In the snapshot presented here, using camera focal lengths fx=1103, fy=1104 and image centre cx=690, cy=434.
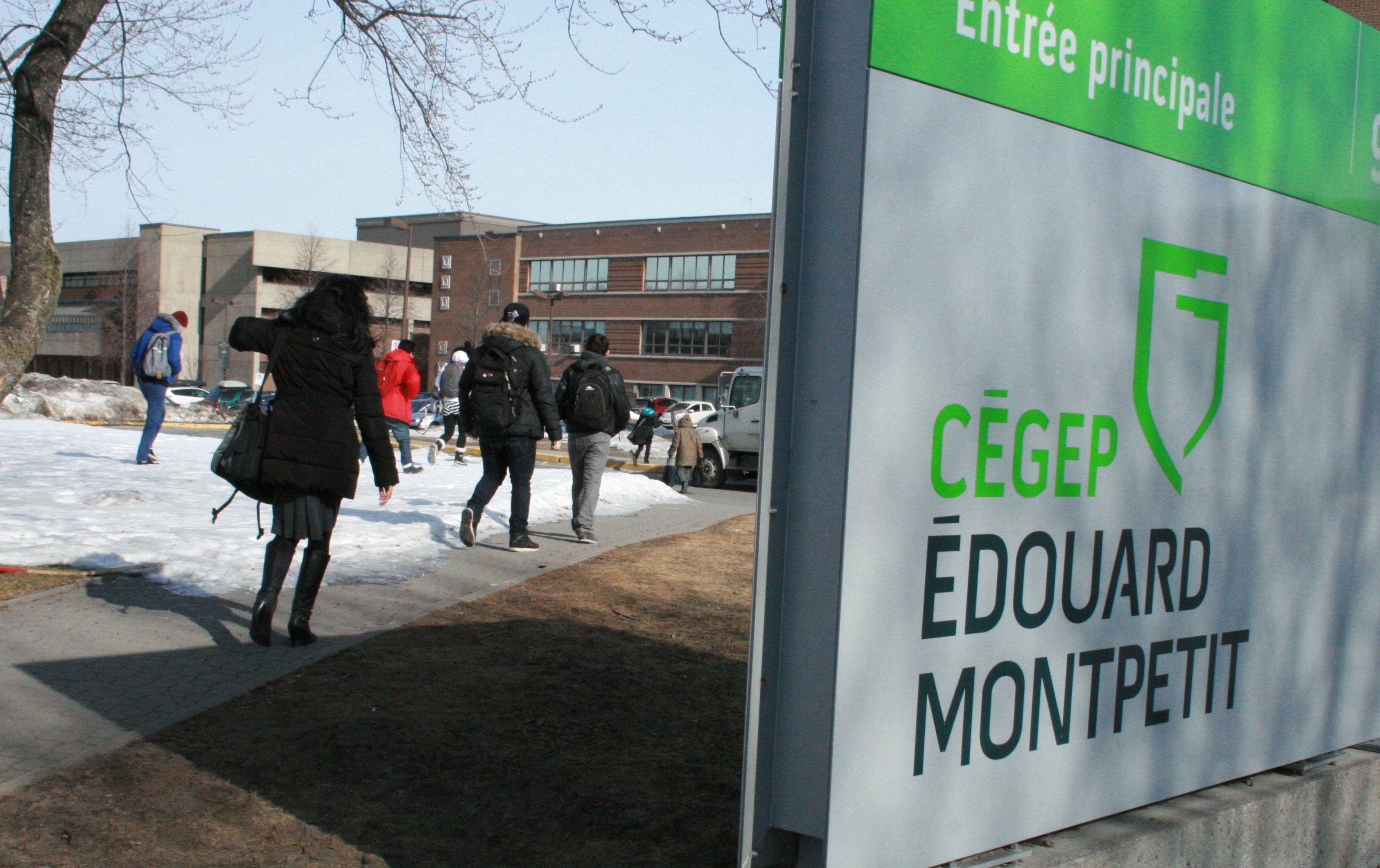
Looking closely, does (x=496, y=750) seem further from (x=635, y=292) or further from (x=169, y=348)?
(x=635, y=292)

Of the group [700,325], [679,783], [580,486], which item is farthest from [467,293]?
[679,783]

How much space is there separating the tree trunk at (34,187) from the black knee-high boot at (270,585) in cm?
338

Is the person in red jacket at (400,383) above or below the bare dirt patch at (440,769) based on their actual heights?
above

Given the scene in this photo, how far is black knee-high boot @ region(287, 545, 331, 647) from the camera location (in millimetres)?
5258

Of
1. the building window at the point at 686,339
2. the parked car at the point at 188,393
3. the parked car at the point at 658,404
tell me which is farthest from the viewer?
the building window at the point at 686,339

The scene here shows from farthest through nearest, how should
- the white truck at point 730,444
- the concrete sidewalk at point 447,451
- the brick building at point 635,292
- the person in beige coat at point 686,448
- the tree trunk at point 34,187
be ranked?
the brick building at point 635,292 < the concrete sidewalk at point 447,451 < the white truck at point 730,444 < the person in beige coat at point 686,448 < the tree trunk at point 34,187

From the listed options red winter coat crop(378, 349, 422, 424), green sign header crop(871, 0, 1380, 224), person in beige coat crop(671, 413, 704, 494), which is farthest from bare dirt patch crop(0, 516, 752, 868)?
person in beige coat crop(671, 413, 704, 494)

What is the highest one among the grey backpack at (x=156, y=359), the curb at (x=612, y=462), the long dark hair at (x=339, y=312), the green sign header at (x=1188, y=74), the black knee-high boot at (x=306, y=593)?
the green sign header at (x=1188, y=74)

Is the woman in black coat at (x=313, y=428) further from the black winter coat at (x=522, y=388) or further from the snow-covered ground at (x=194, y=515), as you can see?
the black winter coat at (x=522, y=388)

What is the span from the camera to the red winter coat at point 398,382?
38.9 feet

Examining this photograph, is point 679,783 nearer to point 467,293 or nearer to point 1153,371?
point 1153,371

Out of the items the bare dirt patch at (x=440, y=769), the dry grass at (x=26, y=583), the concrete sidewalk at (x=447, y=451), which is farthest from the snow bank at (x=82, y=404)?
the bare dirt patch at (x=440, y=769)

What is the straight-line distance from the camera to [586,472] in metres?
9.02

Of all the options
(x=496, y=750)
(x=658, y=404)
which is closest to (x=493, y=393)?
(x=496, y=750)
